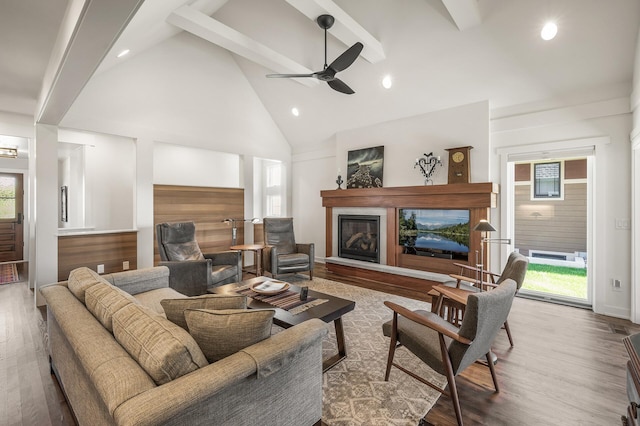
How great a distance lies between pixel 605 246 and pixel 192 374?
467 cm

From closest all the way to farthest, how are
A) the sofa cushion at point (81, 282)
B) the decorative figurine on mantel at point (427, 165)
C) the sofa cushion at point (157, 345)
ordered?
the sofa cushion at point (157, 345) < the sofa cushion at point (81, 282) < the decorative figurine on mantel at point (427, 165)

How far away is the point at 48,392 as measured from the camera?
2.09m

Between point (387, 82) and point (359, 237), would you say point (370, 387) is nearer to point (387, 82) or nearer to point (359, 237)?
point (359, 237)

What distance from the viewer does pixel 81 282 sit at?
2.07m

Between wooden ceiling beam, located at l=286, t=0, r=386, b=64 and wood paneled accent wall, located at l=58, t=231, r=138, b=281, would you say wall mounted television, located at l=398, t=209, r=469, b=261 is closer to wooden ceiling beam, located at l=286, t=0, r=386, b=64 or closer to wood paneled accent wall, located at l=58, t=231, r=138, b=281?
wooden ceiling beam, located at l=286, t=0, r=386, b=64

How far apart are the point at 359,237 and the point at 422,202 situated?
56.6 inches

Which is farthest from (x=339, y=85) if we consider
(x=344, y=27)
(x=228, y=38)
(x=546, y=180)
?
(x=546, y=180)

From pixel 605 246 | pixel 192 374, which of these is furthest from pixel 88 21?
pixel 605 246

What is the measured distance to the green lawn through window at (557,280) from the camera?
14.5 ft

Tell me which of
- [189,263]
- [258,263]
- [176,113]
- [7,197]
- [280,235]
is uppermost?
[176,113]

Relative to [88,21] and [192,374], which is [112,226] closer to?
[88,21]

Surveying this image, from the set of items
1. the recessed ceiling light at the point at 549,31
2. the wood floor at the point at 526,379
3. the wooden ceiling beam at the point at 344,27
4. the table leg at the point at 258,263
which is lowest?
the wood floor at the point at 526,379

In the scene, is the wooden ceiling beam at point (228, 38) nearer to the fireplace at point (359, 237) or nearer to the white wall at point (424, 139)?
the white wall at point (424, 139)

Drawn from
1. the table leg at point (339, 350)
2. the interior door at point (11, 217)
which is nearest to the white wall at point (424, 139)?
the table leg at point (339, 350)
